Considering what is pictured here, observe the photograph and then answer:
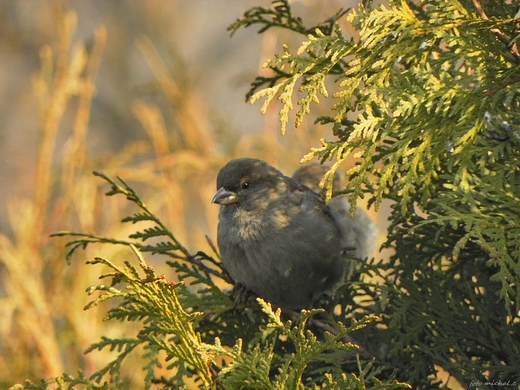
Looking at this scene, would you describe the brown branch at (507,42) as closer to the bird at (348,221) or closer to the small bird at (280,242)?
the small bird at (280,242)

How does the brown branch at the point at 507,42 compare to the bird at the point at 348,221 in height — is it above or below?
below

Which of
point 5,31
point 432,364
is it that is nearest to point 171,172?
point 432,364

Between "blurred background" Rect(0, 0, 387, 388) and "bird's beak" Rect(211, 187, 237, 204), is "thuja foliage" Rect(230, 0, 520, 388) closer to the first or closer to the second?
"bird's beak" Rect(211, 187, 237, 204)

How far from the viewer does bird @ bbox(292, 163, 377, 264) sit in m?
3.88

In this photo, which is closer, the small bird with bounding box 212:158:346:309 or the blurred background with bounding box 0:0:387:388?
the small bird with bounding box 212:158:346:309

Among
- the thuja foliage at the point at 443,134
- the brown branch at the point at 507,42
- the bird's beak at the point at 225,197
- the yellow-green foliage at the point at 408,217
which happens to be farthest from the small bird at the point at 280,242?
the brown branch at the point at 507,42

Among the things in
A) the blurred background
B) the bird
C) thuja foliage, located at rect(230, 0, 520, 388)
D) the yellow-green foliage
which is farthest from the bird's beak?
thuja foliage, located at rect(230, 0, 520, 388)

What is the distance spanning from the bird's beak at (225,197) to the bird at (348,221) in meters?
0.44

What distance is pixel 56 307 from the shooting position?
4.86 meters

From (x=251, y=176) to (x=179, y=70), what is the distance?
105 inches

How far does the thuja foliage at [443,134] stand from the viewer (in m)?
2.08

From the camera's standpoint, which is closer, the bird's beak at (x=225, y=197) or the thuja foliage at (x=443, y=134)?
the thuja foliage at (x=443, y=134)

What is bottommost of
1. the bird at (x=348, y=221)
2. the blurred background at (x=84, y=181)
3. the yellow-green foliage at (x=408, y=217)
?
the yellow-green foliage at (x=408, y=217)

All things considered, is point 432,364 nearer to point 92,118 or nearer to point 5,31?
point 92,118
